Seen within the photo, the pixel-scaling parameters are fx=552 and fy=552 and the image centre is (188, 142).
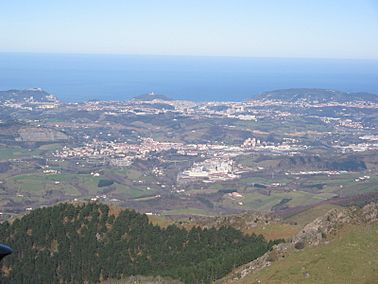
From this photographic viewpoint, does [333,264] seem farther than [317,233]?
No

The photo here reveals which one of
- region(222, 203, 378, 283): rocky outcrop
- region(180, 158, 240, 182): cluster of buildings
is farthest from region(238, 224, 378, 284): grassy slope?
region(180, 158, 240, 182): cluster of buildings

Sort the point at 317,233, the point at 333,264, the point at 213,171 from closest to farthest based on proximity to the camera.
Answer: the point at 333,264 → the point at 317,233 → the point at 213,171

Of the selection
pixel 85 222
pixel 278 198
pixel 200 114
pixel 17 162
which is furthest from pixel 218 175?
pixel 200 114

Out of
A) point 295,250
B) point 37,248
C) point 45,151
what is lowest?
point 45,151

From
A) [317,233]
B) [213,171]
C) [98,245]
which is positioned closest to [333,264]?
[317,233]

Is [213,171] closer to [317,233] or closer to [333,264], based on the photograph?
[317,233]

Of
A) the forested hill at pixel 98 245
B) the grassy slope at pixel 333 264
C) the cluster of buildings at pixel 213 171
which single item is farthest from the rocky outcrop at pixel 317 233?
the cluster of buildings at pixel 213 171

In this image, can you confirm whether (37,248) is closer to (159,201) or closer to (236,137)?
(159,201)
